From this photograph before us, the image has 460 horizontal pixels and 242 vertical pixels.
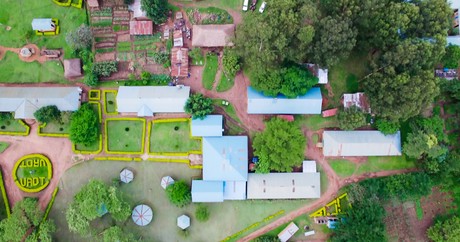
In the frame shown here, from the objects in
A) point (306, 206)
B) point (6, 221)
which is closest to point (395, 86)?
point (306, 206)

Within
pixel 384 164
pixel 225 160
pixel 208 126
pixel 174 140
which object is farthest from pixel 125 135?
pixel 384 164

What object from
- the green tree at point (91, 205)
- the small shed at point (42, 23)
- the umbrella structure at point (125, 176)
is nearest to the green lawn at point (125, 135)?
the umbrella structure at point (125, 176)

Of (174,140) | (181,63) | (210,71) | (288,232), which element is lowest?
(288,232)

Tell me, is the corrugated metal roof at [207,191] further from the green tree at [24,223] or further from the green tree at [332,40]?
the green tree at [332,40]

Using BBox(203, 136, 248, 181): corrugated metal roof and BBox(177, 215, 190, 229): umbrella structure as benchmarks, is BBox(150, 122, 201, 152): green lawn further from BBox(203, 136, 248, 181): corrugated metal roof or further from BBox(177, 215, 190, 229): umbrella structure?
BBox(177, 215, 190, 229): umbrella structure

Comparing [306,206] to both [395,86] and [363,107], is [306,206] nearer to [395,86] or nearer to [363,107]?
[363,107]

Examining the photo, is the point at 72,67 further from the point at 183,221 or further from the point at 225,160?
the point at 183,221
